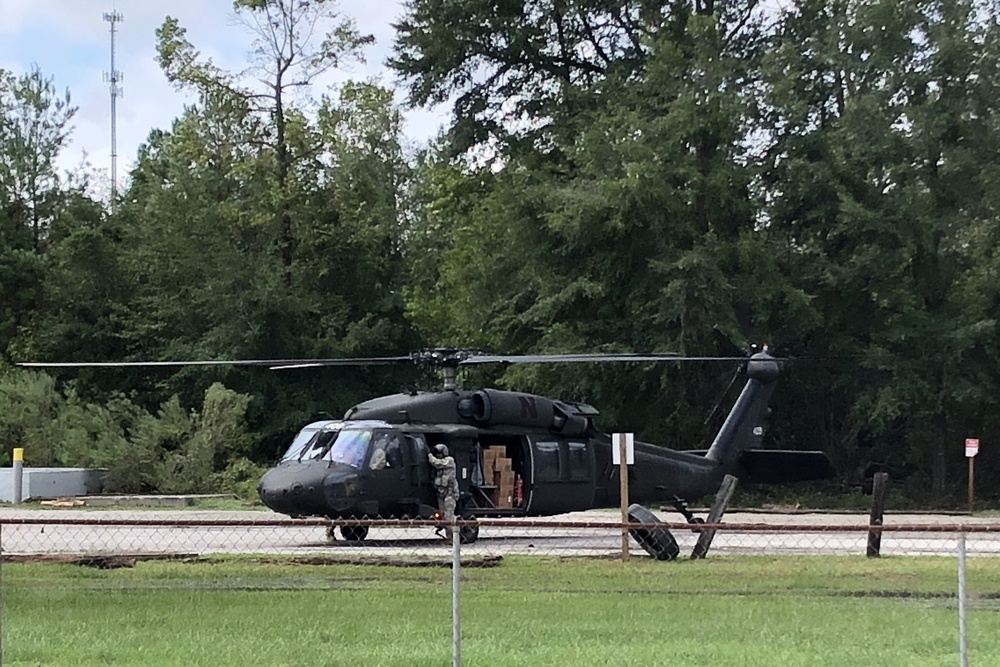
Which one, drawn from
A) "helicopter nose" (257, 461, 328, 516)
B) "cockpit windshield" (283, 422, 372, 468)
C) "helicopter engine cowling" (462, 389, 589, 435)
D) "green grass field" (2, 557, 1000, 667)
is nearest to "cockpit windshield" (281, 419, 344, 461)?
"cockpit windshield" (283, 422, 372, 468)

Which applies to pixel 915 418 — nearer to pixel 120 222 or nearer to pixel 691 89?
pixel 691 89

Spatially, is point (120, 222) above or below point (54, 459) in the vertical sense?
above

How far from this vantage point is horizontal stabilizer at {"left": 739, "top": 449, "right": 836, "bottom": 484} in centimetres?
2370

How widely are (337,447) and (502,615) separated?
8.90m

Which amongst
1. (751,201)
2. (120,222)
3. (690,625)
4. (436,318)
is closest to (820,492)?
(751,201)

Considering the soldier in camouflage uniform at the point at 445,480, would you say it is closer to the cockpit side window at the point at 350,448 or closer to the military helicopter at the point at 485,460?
the military helicopter at the point at 485,460

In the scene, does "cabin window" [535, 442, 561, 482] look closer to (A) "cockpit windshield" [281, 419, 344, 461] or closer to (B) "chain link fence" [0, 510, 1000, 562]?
(B) "chain link fence" [0, 510, 1000, 562]

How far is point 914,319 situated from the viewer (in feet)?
113

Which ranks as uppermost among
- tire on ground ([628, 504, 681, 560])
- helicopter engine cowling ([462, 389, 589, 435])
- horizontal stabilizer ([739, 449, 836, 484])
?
helicopter engine cowling ([462, 389, 589, 435])

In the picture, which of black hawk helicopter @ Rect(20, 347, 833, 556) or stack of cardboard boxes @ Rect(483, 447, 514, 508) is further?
stack of cardboard boxes @ Rect(483, 447, 514, 508)

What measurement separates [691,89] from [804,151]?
11.2ft

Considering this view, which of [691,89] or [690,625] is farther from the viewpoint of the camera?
[691,89]

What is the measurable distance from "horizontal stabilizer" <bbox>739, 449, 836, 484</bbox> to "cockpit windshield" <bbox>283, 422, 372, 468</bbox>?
8126 millimetres

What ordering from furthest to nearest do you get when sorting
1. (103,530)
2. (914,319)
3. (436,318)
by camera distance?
(436,318)
(914,319)
(103,530)
